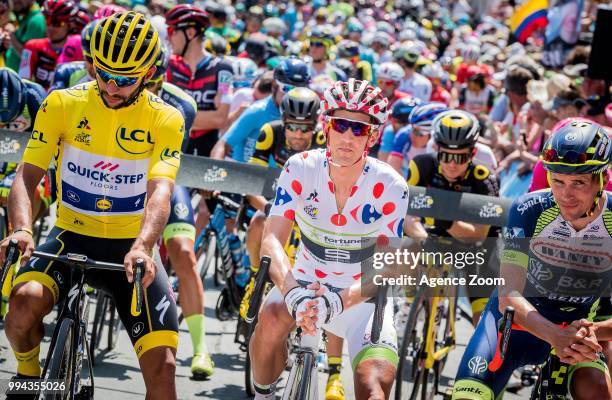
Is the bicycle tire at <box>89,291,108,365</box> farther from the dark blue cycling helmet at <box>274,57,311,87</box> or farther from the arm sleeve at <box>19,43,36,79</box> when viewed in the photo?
→ the arm sleeve at <box>19,43,36,79</box>

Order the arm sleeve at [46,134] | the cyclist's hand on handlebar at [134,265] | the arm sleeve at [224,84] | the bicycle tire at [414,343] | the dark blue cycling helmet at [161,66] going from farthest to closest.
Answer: the arm sleeve at [224,84], the dark blue cycling helmet at [161,66], the bicycle tire at [414,343], the arm sleeve at [46,134], the cyclist's hand on handlebar at [134,265]

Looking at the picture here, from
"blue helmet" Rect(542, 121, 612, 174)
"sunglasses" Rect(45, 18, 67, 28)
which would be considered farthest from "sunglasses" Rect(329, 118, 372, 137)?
"sunglasses" Rect(45, 18, 67, 28)

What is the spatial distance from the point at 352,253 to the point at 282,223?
49 centimetres

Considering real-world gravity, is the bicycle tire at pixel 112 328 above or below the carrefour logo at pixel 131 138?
below

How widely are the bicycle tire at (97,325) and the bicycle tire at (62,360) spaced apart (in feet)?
9.11

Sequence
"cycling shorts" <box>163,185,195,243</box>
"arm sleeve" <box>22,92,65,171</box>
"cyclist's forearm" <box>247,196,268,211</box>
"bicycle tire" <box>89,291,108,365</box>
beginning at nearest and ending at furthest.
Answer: "arm sleeve" <box>22,92,65,171</box>
"cycling shorts" <box>163,185,195,243</box>
"bicycle tire" <box>89,291,108,365</box>
"cyclist's forearm" <box>247,196,268,211</box>

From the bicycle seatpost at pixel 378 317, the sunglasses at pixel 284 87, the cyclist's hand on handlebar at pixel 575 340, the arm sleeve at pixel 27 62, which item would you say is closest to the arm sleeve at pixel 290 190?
the bicycle seatpost at pixel 378 317

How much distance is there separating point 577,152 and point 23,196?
2.74 m

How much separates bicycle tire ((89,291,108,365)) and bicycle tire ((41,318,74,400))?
2778 mm

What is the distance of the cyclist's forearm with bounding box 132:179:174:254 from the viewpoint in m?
5.00

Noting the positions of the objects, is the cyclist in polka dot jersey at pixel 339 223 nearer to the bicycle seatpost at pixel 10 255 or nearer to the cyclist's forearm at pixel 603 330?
the cyclist's forearm at pixel 603 330

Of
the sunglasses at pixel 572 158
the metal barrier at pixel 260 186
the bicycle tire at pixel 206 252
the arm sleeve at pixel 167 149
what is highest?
the sunglasses at pixel 572 158

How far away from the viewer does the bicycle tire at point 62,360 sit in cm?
477

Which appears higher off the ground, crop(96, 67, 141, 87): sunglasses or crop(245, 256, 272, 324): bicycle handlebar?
crop(96, 67, 141, 87): sunglasses
